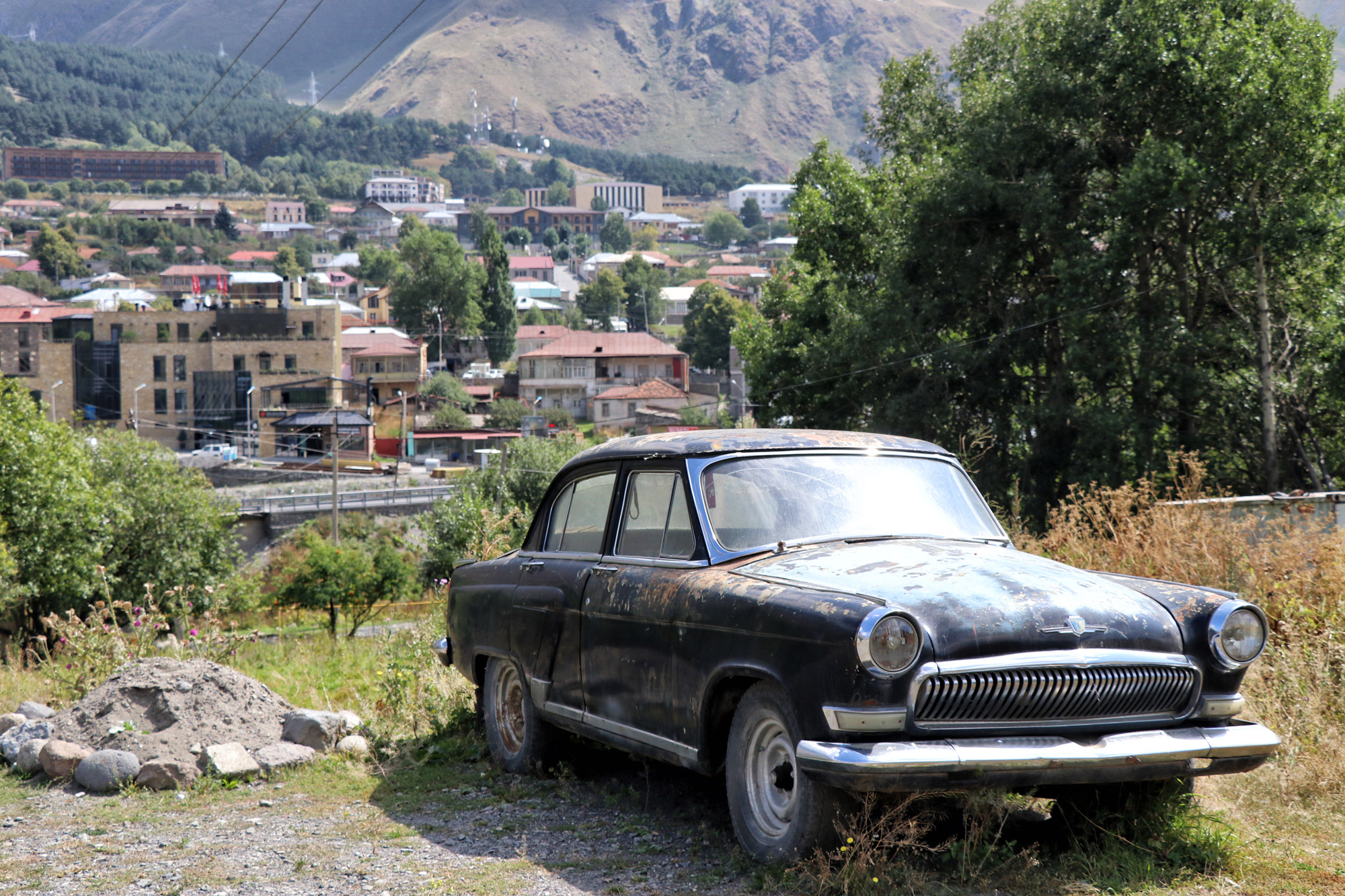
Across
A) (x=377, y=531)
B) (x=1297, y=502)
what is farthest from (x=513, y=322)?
(x=1297, y=502)

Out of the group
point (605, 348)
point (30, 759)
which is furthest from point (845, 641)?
point (605, 348)

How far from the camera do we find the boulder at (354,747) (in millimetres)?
6855

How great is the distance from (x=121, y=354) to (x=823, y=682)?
281 ft

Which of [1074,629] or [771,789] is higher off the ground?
[1074,629]

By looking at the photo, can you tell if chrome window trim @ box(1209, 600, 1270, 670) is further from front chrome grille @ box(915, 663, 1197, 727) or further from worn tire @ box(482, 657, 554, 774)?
worn tire @ box(482, 657, 554, 774)

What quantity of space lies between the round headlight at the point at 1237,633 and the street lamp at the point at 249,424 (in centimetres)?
7815

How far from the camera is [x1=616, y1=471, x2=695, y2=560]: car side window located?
5211 mm

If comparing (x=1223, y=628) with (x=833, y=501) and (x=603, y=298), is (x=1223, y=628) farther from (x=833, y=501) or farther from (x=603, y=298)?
(x=603, y=298)

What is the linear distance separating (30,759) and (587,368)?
8708 centimetres

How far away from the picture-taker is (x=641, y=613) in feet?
16.6

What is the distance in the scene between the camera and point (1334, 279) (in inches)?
824

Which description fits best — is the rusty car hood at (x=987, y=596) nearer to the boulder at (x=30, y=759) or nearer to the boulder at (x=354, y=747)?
the boulder at (x=354, y=747)

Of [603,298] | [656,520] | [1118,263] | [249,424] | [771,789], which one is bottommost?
[249,424]

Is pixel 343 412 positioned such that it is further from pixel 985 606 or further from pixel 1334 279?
pixel 985 606
